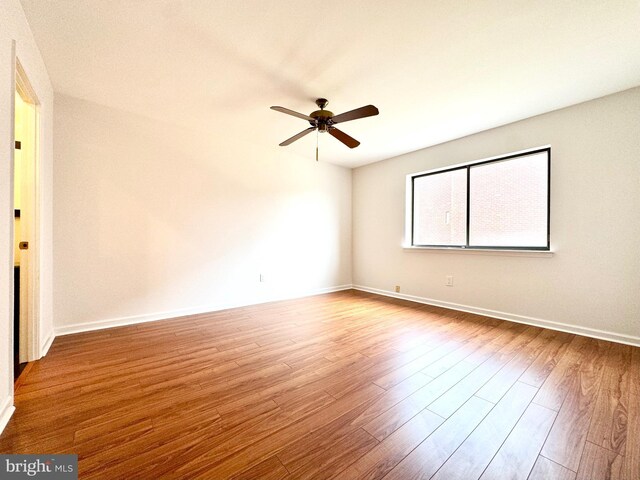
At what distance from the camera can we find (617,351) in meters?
2.27

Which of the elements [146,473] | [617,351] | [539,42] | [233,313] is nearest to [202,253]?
[233,313]

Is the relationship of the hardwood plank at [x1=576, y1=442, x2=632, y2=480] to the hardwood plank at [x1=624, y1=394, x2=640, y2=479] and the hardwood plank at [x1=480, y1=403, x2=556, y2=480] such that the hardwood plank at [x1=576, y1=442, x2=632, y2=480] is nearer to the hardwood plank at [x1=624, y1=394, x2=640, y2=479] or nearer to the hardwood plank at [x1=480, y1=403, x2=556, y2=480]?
the hardwood plank at [x1=624, y1=394, x2=640, y2=479]

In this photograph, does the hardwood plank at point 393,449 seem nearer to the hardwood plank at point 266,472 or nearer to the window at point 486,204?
the hardwood plank at point 266,472

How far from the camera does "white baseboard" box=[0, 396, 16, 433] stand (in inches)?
51.3

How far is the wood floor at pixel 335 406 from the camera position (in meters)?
1.14

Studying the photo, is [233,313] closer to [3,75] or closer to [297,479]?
[297,479]

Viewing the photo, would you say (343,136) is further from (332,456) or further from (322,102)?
(332,456)

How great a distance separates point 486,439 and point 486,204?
119 inches

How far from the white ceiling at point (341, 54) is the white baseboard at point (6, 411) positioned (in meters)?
2.38

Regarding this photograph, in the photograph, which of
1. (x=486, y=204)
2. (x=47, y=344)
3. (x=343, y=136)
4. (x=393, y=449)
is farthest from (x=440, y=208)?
(x=47, y=344)

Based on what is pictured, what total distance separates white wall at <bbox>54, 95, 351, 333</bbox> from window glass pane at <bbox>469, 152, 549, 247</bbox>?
2.62 meters

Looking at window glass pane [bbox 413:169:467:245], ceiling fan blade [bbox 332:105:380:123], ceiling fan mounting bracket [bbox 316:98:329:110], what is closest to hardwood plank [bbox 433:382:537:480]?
ceiling fan blade [bbox 332:105:380:123]

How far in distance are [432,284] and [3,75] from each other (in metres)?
4.62

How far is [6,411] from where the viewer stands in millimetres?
1357
